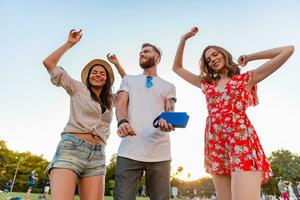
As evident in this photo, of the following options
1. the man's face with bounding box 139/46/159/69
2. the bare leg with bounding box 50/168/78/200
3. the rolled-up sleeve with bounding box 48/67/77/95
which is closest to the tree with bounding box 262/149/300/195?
the man's face with bounding box 139/46/159/69

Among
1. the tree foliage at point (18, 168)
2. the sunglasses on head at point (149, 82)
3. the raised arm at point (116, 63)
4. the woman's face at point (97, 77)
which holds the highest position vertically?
the tree foliage at point (18, 168)

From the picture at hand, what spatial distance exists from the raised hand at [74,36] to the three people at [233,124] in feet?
5.76

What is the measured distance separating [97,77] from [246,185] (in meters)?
2.36

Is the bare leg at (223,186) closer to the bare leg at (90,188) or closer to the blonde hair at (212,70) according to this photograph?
the blonde hair at (212,70)

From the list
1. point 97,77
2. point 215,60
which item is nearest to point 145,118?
point 97,77

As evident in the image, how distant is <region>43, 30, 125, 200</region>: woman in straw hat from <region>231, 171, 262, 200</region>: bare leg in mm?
1576

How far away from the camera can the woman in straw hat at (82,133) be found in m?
3.18

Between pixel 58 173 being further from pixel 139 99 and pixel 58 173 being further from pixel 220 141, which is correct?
pixel 220 141

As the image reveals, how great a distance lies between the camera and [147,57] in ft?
12.7

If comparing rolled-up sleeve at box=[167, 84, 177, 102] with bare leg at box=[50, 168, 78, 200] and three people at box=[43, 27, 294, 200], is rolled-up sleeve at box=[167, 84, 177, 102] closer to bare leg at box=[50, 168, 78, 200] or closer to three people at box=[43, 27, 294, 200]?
three people at box=[43, 27, 294, 200]

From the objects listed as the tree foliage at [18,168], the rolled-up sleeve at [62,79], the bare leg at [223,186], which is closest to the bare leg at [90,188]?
the rolled-up sleeve at [62,79]

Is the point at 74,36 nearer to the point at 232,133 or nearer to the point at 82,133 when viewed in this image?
the point at 82,133

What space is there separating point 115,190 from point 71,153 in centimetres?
68

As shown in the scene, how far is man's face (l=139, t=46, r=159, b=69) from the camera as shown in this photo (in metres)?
3.85
